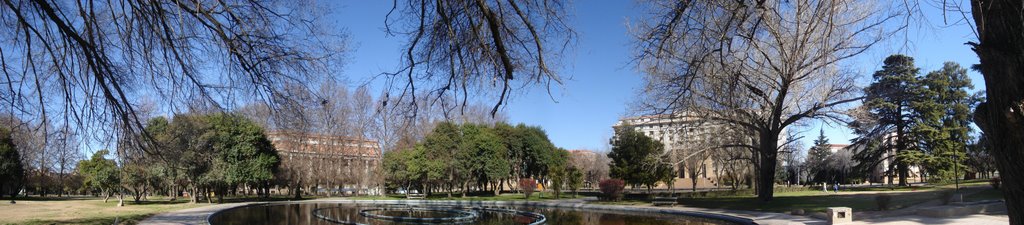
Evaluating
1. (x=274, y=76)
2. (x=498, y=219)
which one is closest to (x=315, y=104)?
(x=274, y=76)

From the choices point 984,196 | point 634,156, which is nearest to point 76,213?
point 634,156

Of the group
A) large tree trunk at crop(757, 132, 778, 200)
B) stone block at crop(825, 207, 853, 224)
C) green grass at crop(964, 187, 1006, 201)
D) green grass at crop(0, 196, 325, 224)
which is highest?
large tree trunk at crop(757, 132, 778, 200)

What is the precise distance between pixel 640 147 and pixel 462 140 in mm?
12230

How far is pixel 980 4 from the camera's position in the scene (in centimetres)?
330

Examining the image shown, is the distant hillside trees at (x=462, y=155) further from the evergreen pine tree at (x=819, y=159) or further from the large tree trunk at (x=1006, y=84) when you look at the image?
the evergreen pine tree at (x=819, y=159)

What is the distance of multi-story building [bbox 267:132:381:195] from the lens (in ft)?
144

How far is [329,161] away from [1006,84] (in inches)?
1794

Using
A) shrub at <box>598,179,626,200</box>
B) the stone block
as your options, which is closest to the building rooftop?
shrub at <box>598,179,626,200</box>

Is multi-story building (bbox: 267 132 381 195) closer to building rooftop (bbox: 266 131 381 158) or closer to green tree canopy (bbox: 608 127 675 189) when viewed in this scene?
building rooftop (bbox: 266 131 381 158)

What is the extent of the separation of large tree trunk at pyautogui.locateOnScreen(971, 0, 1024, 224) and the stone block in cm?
1172

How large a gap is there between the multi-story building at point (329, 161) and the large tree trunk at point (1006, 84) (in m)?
40.7

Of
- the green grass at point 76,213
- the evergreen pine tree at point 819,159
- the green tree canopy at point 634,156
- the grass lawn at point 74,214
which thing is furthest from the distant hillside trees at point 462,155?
the evergreen pine tree at point 819,159

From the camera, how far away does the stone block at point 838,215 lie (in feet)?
46.5

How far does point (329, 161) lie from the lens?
45.8m
